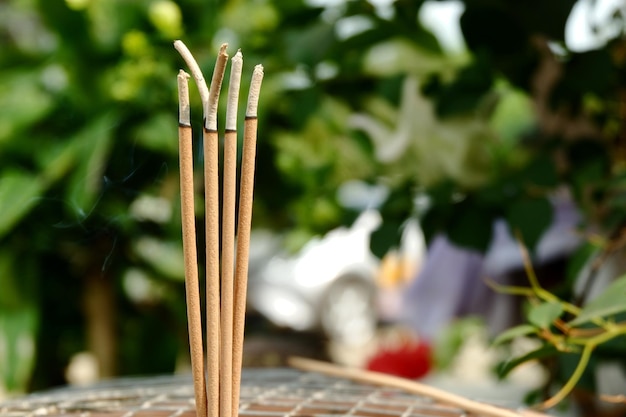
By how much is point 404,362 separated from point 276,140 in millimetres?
737

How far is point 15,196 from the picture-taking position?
90 cm

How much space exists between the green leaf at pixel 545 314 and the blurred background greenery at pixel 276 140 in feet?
0.53

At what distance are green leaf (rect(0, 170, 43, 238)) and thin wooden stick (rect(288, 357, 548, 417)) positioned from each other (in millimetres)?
455

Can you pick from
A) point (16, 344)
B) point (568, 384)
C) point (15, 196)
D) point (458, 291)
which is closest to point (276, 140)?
point (15, 196)

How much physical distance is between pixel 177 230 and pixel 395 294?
11.3ft

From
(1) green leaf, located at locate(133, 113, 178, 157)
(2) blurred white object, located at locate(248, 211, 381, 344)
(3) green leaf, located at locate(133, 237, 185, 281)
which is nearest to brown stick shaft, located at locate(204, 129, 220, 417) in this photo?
(1) green leaf, located at locate(133, 113, 178, 157)

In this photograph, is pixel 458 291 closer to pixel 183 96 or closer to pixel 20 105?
pixel 20 105

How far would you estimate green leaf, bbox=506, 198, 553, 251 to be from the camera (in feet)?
2.11

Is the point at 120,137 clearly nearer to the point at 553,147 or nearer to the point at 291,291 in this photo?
the point at 553,147

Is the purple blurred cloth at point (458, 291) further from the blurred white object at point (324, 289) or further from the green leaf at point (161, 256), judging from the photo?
the blurred white object at point (324, 289)

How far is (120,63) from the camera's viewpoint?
101 cm

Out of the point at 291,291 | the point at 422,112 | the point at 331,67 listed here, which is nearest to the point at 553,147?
the point at 422,112

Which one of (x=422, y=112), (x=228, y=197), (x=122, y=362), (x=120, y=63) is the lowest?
(x=122, y=362)

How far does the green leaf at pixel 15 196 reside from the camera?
0.89 m
